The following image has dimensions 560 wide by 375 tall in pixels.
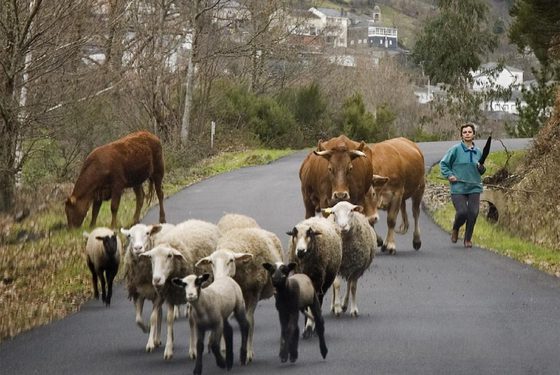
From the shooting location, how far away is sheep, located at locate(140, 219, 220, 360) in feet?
42.2

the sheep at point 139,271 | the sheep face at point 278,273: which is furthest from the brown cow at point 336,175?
the sheep face at point 278,273

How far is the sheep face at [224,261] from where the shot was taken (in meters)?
12.4

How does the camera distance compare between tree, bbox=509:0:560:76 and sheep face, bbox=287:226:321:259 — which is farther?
tree, bbox=509:0:560:76

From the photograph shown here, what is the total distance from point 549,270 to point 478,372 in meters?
8.31

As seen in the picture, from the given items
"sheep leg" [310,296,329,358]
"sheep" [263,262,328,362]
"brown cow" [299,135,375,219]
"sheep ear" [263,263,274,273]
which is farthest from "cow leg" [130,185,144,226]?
"sheep ear" [263,263,274,273]

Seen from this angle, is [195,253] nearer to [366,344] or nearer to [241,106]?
[366,344]

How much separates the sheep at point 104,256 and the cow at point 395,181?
575cm

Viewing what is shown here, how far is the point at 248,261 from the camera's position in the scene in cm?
1300

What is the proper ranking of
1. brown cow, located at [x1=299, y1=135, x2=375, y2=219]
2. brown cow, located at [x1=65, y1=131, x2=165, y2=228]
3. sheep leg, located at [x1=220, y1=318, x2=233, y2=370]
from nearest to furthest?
1. sheep leg, located at [x1=220, y1=318, x2=233, y2=370]
2. brown cow, located at [x1=299, y1=135, x2=375, y2=219]
3. brown cow, located at [x1=65, y1=131, x2=165, y2=228]

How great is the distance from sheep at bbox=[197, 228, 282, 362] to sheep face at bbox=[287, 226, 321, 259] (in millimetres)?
218

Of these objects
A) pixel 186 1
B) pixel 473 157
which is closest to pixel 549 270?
pixel 473 157

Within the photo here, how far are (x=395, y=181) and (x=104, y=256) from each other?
7.30 m

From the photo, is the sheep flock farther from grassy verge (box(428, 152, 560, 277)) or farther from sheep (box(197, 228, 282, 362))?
grassy verge (box(428, 152, 560, 277))

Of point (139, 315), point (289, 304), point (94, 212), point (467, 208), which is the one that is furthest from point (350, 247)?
point (94, 212)
